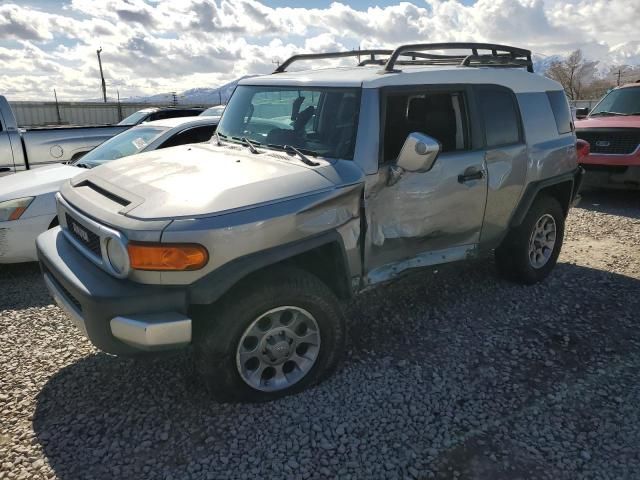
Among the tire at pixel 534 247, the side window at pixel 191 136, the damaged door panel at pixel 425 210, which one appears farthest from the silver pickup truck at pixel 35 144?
the tire at pixel 534 247

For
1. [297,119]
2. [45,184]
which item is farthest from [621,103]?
[45,184]

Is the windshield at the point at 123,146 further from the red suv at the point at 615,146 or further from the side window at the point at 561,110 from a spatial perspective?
the red suv at the point at 615,146

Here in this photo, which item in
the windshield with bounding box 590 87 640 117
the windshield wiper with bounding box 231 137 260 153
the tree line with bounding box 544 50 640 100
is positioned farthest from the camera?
the tree line with bounding box 544 50 640 100

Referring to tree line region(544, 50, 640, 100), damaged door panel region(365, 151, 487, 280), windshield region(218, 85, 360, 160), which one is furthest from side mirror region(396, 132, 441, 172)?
tree line region(544, 50, 640, 100)

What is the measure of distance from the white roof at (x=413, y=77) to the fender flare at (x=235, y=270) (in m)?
1.26

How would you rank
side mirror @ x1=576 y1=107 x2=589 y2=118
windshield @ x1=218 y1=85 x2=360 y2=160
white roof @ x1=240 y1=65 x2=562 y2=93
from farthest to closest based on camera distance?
1. side mirror @ x1=576 y1=107 x2=589 y2=118
2. white roof @ x1=240 y1=65 x2=562 y2=93
3. windshield @ x1=218 y1=85 x2=360 y2=160

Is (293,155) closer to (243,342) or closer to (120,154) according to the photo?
(243,342)

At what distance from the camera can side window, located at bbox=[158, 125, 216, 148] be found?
595 centimetres

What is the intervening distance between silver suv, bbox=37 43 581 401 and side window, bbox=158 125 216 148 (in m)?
1.80

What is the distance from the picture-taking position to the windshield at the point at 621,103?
909cm

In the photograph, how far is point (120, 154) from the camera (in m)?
5.89

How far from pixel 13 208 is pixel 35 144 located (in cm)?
340

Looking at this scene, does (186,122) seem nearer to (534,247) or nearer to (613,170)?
(534,247)

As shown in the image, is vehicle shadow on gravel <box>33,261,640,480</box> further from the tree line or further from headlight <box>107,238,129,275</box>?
the tree line
